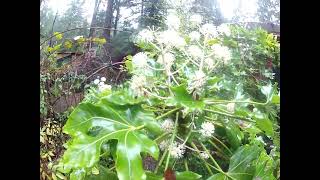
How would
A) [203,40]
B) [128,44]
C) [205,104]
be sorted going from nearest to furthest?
[205,104]
[203,40]
[128,44]

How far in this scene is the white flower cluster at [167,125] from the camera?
0.98 m

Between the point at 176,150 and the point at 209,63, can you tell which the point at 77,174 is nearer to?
the point at 176,150

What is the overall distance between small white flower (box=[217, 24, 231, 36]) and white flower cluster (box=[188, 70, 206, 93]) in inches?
7.5

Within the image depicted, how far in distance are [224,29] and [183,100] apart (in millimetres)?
331

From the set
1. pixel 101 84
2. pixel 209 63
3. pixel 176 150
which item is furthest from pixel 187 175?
pixel 101 84

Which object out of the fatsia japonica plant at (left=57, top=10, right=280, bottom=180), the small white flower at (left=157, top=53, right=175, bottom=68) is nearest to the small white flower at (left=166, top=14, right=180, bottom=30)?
the fatsia japonica plant at (left=57, top=10, right=280, bottom=180)

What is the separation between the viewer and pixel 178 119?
3.27 feet

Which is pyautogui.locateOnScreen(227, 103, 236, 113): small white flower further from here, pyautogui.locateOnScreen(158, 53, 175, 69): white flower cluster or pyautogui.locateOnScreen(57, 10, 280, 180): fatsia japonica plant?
pyautogui.locateOnScreen(158, 53, 175, 69): white flower cluster

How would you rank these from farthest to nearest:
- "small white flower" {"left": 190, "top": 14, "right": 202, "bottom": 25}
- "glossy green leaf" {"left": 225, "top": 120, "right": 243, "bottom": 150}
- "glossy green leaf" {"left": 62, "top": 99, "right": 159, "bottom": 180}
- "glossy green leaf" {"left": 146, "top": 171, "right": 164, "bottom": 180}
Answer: "small white flower" {"left": 190, "top": 14, "right": 202, "bottom": 25}, "glossy green leaf" {"left": 225, "top": 120, "right": 243, "bottom": 150}, "glossy green leaf" {"left": 146, "top": 171, "right": 164, "bottom": 180}, "glossy green leaf" {"left": 62, "top": 99, "right": 159, "bottom": 180}

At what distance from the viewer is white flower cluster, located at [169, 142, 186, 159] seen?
3.20ft
